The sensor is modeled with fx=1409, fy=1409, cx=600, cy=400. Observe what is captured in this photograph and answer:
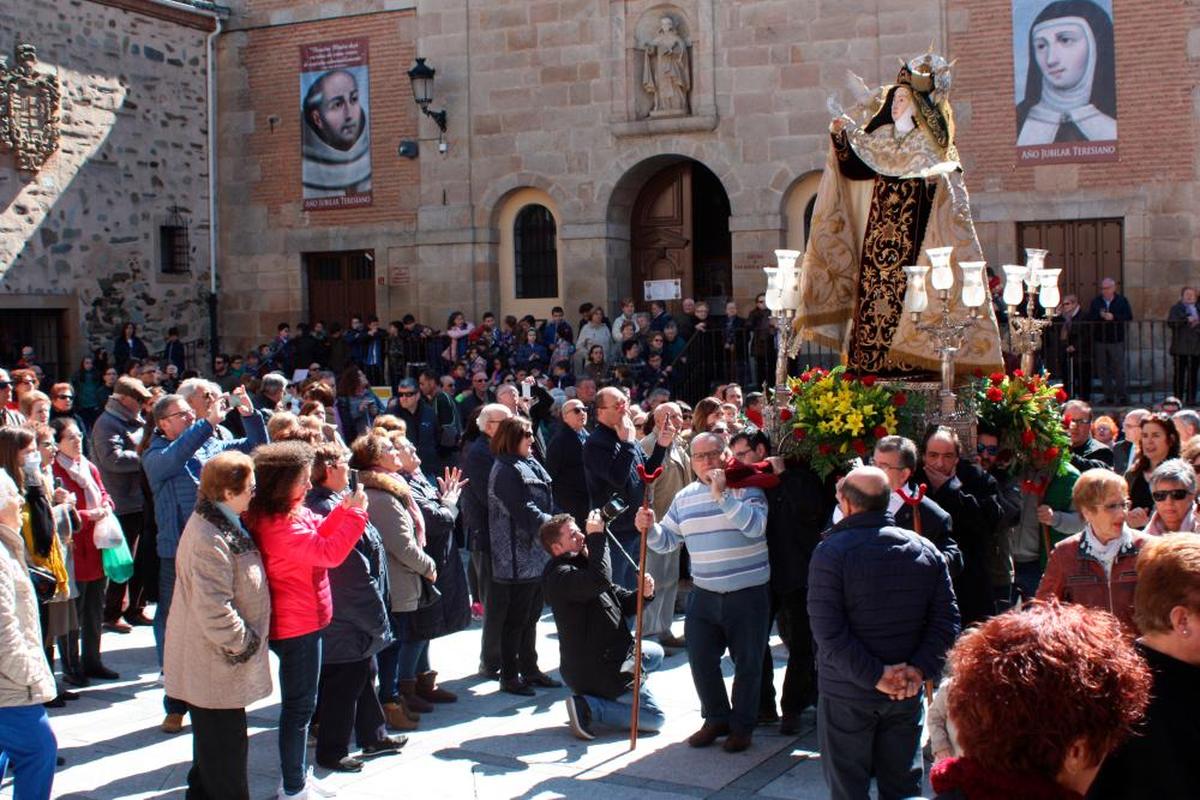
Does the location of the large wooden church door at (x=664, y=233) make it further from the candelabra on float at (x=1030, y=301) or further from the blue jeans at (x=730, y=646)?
the blue jeans at (x=730, y=646)

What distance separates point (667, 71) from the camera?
1969 cm

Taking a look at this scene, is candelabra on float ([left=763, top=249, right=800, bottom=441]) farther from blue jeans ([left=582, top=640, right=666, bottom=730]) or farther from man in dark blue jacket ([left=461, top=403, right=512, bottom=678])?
blue jeans ([left=582, top=640, right=666, bottom=730])

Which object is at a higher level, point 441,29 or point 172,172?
point 441,29

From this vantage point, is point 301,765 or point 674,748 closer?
point 301,765

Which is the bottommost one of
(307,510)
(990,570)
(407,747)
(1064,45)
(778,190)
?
(407,747)

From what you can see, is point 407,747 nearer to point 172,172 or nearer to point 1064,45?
point 1064,45

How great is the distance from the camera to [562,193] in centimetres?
2059

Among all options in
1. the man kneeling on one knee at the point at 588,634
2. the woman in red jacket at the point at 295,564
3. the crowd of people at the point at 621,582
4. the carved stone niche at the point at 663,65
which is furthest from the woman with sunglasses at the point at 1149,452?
the carved stone niche at the point at 663,65

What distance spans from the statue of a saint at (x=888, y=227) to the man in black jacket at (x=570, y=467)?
172cm

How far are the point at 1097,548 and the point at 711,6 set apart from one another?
14.9m

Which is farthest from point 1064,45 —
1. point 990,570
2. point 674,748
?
point 674,748

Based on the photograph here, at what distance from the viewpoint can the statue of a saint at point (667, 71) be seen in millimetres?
19609

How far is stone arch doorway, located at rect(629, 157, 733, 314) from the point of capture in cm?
2077

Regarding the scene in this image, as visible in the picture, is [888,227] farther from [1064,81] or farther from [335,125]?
[335,125]
